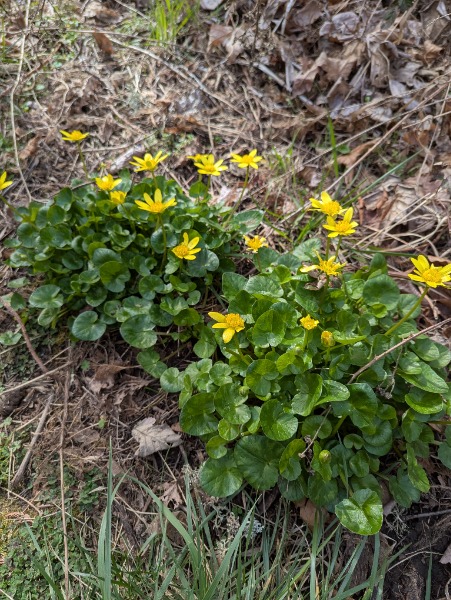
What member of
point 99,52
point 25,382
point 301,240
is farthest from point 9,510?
point 99,52

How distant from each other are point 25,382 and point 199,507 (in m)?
0.92

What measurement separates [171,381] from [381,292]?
89cm

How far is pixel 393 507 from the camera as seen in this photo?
1.73m

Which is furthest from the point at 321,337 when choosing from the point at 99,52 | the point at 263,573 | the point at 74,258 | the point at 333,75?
the point at 99,52

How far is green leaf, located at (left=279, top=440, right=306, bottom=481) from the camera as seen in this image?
1595mm

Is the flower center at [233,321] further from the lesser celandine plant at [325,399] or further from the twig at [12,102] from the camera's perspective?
the twig at [12,102]

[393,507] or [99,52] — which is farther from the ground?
[99,52]

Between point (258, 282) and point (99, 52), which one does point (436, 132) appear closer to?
point (258, 282)

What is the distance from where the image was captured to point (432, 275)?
5.12ft

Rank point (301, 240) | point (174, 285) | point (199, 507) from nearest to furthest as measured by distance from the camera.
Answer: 1. point (199, 507)
2. point (174, 285)
3. point (301, 240)

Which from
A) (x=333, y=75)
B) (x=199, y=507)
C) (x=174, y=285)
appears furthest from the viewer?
(x=333, y=75)

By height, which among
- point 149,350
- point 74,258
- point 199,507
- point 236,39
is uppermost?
point 236,39

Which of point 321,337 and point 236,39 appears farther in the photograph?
point 236,39

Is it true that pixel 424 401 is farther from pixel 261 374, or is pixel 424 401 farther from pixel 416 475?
pixel 261 374
